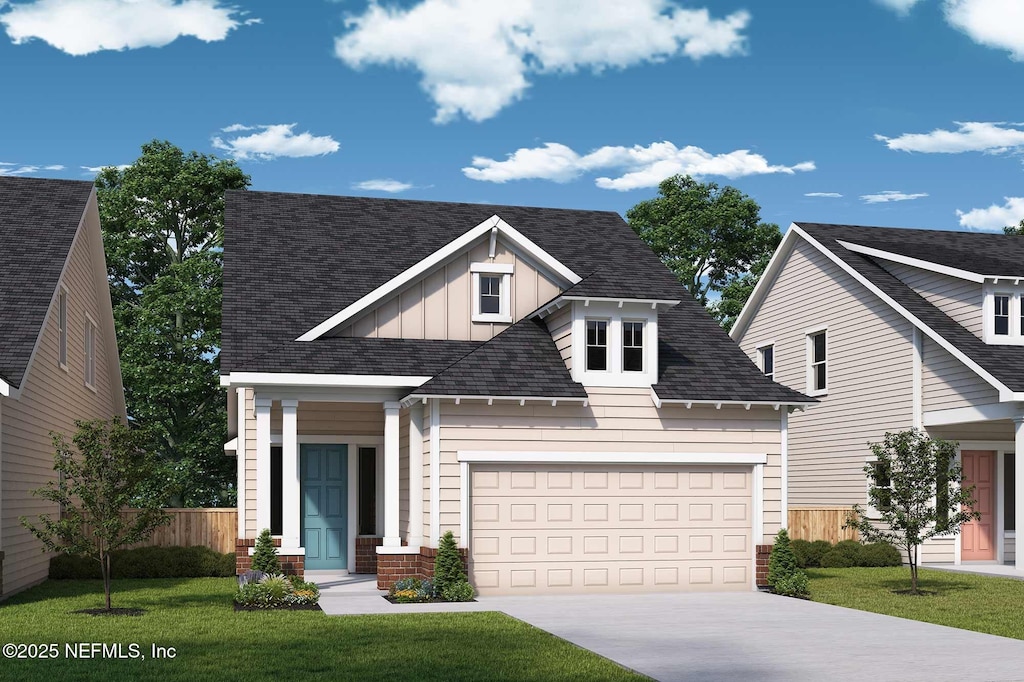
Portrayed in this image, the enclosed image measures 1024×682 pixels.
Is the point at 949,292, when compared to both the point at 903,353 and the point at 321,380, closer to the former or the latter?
the point at 903,353

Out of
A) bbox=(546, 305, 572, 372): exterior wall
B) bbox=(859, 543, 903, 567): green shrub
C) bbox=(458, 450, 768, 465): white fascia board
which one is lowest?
bbox=(859, 543, 903, 567): green shrub

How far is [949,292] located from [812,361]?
5396mm

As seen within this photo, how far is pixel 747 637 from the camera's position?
48.6ft

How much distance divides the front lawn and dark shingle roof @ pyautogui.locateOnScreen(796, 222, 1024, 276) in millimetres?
7463

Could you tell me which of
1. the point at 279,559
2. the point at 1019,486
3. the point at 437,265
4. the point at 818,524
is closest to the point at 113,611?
the point at 279,559

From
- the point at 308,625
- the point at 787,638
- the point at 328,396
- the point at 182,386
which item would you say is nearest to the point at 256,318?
the point at 328,396

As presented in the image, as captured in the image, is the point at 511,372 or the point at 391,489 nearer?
the point at 391,489

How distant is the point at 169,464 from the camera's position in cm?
3831

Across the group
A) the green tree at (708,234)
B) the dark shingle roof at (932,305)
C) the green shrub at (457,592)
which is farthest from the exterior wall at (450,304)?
the green tree at (708,234)

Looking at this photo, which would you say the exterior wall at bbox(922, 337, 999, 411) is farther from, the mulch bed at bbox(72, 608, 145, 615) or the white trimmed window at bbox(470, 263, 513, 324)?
the mulch bed at bbox(72, 608, 145, 615)

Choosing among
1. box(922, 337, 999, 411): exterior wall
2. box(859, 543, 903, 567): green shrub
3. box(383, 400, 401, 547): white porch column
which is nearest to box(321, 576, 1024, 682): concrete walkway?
box(383, 400, 401, 547): white porch column

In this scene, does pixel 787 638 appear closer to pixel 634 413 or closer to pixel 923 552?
pixel 634 413

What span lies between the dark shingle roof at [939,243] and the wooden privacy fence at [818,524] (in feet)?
21.5

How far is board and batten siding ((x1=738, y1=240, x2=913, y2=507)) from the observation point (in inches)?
1136
